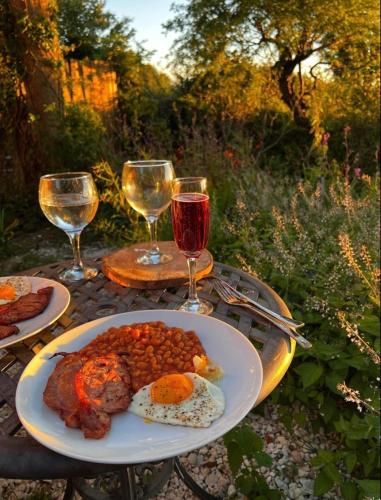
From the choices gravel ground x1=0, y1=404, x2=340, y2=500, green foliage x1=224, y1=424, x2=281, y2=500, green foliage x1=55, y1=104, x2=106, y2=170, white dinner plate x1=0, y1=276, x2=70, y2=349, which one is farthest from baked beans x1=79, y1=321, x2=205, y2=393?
green foliage x1=55, y1=104, x2=106, y2=170

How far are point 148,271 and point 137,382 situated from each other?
1.96 feet

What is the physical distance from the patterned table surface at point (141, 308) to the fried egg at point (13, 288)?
0.15m

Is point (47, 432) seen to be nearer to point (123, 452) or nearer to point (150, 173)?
point (123, 452)

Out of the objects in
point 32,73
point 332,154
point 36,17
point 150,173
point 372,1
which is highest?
point 372,1

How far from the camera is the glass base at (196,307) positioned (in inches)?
47.9

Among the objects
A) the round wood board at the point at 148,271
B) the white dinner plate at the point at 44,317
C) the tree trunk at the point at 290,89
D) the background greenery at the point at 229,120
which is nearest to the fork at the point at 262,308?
the round wood board at the point at 148,271

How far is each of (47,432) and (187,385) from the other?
0.87ft

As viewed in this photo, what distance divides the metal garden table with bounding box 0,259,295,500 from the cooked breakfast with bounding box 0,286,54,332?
0.06 meters

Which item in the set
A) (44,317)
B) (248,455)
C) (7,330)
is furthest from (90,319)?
(248,455)

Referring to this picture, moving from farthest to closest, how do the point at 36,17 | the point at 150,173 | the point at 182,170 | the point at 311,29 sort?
the point at 311,29 < the point at 182,170 < the point at 36,17 < the point at 150,173

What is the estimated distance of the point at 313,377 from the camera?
1.79 m

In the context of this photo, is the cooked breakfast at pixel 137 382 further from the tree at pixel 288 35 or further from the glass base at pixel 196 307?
the tree at pixel 288 35

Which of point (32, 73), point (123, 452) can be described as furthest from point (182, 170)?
point (123, 452)

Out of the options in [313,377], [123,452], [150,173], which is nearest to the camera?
[123,452]
